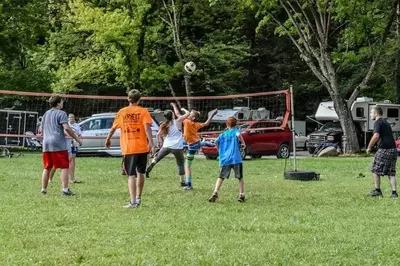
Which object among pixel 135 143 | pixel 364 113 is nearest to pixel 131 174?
pixel 135 143

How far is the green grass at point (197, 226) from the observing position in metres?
6.32

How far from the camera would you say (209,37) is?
38.7m

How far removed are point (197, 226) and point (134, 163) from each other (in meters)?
2.21

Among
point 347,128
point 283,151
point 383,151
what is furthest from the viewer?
point 347,128

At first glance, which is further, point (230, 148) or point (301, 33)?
point (301, 33)

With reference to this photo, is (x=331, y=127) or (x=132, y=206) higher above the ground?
(x=331, y=127)

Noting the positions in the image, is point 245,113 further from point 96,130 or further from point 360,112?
point 96,130

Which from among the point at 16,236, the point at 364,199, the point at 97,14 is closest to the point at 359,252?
the point at 16,236

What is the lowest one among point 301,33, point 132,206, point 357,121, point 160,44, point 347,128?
point 132,206

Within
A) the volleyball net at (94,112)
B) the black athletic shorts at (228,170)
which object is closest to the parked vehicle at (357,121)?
the volleyball net at (94,112)

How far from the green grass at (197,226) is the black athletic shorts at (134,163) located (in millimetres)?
555

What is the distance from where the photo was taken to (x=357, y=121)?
35.5m

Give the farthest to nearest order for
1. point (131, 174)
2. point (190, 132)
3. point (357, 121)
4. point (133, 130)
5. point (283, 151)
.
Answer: point (357, 121), point (283, 151), point (190, 132), point (133, 130), point (131, 174)

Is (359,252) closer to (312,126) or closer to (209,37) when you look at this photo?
(209,37)
